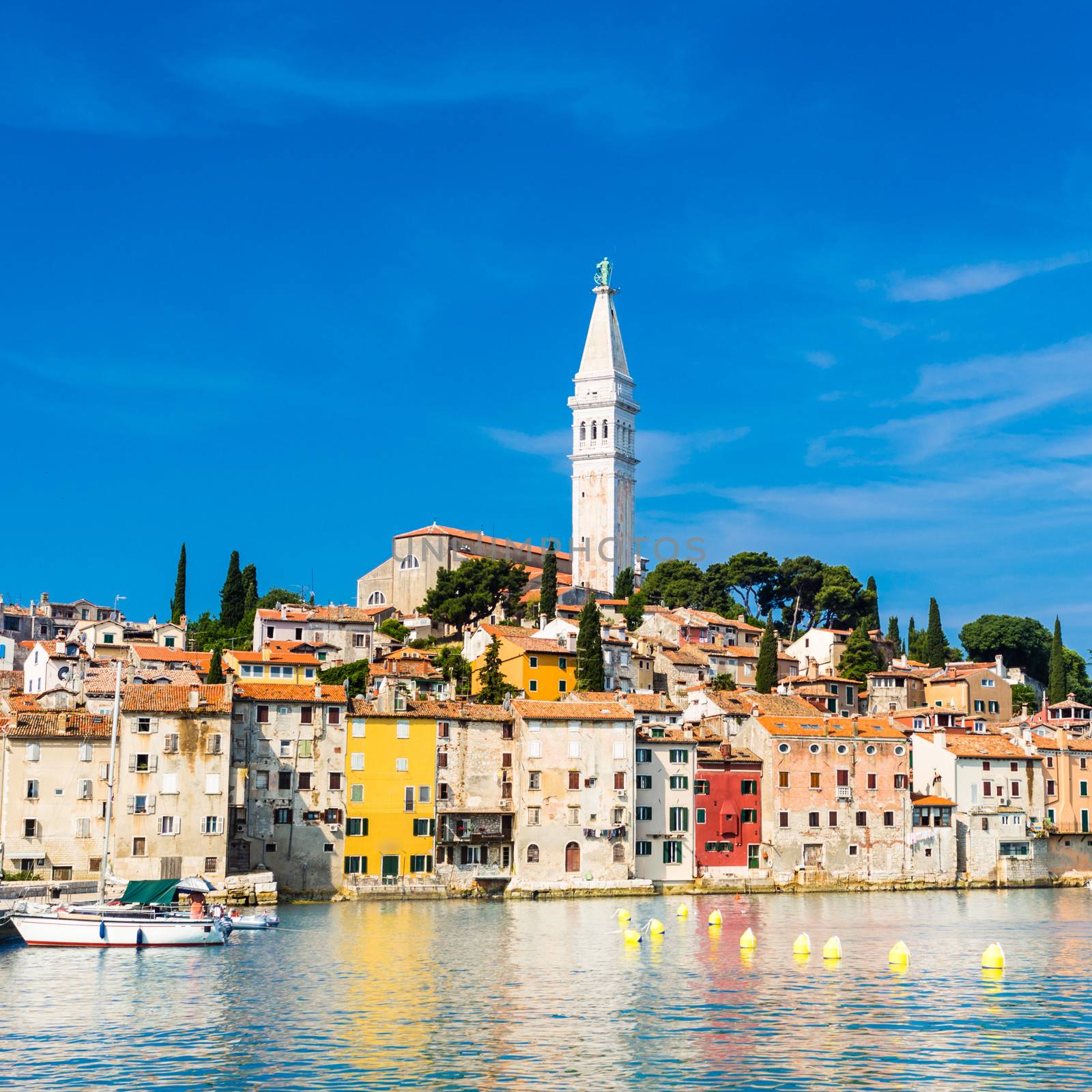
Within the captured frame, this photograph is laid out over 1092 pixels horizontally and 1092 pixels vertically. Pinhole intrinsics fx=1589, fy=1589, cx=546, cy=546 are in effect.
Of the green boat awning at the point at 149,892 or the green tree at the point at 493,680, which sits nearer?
the green boat awning at the point at 149,892

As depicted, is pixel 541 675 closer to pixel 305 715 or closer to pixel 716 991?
pixel 305 715

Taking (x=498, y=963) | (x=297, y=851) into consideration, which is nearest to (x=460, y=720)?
(x=297, y=851)

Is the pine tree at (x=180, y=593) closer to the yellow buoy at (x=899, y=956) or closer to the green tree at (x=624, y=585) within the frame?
the green tree at (x=624, y=585)

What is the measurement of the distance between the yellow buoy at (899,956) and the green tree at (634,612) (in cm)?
6777

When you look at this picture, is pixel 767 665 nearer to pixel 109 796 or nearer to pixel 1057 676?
pixel 1057 676

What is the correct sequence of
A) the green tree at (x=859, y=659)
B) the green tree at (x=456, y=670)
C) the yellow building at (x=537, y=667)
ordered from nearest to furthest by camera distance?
1. the yellow building at (x=537, y=667)
2. the green tree at (x=456, y=670)
3. the green tree at (x=859, y=659)

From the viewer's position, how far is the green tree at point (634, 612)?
115m

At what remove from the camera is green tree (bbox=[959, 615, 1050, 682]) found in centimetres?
12031

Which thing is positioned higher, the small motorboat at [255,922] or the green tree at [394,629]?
the green tree at [394,629]

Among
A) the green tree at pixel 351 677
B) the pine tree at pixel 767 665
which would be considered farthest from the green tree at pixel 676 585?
the green tree at pixel 351 677

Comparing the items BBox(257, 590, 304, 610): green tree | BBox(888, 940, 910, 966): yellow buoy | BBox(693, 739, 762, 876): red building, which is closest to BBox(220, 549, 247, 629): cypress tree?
BBox(257, 590, 304, 610): green tree

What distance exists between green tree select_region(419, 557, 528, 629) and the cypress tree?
42.3ft

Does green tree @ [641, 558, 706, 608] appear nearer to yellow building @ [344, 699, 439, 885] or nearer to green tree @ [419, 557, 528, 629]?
green tree @ [419, 557, 528, 629]

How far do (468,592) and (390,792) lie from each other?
43.0m
